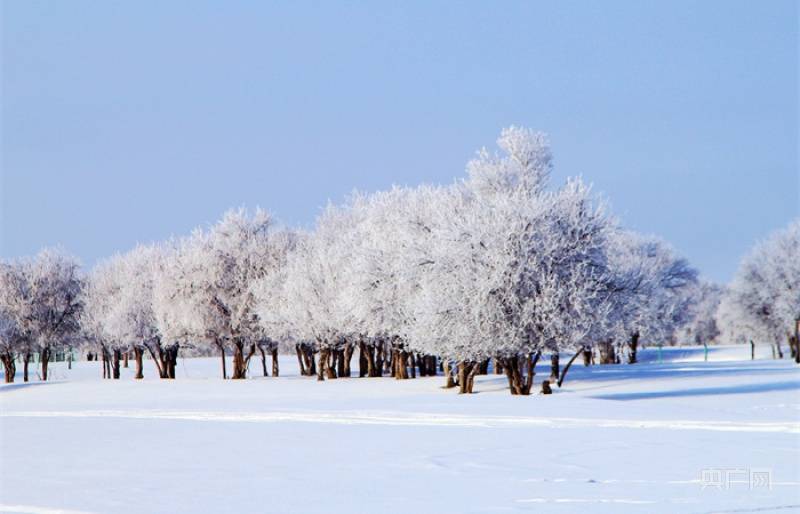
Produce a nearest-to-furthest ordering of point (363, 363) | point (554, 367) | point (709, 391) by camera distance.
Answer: point (709, 391) < point (554, 367) < point (363, 363)

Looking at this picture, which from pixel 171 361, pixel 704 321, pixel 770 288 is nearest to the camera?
pixel 770 288

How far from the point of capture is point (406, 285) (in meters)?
46.3

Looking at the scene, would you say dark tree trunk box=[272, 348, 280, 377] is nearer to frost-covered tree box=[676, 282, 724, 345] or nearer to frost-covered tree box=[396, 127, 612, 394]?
frost-covered tree box=[396, 127, 612, 394]

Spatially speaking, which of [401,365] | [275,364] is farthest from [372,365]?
[275,364]

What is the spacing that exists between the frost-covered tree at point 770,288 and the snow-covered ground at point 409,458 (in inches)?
1693

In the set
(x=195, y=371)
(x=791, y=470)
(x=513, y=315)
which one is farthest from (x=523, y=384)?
(x=195, y=371)

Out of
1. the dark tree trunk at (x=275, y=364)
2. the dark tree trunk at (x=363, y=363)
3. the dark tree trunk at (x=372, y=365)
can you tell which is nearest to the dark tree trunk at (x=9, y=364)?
the dark tree trunk at (x=275, y=364)

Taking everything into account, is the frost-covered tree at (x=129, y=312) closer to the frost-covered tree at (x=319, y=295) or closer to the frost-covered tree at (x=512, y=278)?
the frost-covered tree at (x=319, y=295)

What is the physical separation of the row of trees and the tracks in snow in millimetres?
10988

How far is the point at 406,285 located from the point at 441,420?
63.3 ft

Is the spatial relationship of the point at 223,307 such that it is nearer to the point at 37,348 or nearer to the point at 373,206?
the point at 373,206

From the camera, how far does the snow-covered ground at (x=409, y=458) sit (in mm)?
14336

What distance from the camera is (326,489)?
15.5 meters

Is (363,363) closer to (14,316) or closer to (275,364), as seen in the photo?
(275,364)
